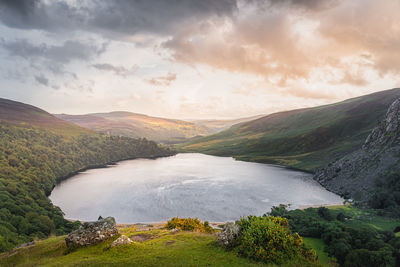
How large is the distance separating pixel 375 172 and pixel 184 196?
7249 centimetres

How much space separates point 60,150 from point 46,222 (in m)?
146

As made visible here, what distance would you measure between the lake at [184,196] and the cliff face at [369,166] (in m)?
6.21

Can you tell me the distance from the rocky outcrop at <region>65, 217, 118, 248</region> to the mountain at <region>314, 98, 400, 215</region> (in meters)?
69.0

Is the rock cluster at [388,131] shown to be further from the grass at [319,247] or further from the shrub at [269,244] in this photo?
the shrub at [269,244]

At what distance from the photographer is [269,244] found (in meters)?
16.2

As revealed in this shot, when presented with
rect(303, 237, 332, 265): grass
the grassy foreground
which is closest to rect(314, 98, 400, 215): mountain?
rect(303, 237, 332, 265): grass

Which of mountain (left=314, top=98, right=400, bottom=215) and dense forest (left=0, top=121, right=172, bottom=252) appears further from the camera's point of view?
mountain (left=314, top=98, right=400, bottom=215)

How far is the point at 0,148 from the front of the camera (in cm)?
12181

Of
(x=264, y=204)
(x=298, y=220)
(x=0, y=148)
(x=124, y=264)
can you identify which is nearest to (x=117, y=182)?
(x=0, y=148)

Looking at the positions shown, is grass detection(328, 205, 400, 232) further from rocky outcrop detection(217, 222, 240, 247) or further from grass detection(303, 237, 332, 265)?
rocky outcrop detection(217, 222, 240, 247)

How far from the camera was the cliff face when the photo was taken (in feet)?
252

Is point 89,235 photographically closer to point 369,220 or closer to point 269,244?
point 269,244

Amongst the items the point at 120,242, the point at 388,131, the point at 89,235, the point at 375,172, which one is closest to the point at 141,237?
the point at 89,235

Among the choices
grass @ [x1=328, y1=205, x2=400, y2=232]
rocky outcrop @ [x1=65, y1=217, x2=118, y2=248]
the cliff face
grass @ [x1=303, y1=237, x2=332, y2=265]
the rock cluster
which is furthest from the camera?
the rock cluster
